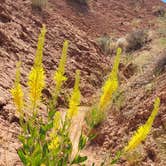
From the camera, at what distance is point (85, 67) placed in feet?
25.1

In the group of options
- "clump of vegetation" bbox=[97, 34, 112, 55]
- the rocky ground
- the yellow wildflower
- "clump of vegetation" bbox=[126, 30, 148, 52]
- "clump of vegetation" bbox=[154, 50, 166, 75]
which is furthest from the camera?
"clump of vegetation" bbox=[126, 30, 148, 52]

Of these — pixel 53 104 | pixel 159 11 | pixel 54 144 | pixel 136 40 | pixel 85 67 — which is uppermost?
pixel 159 11

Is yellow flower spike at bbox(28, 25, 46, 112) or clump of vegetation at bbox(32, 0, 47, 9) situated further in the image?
clump of vegetation at bbox(32, 0, 47, 9)

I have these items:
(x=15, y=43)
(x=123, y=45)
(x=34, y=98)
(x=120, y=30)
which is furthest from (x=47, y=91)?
(x=120, y=30)

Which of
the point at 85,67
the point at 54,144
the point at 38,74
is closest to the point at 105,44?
the point at 85,67

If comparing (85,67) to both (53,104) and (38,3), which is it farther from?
(53,104)

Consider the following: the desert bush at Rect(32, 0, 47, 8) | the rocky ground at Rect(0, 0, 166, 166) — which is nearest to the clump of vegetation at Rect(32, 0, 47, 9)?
the desert bush at Rect(32, 0, 47, 8)

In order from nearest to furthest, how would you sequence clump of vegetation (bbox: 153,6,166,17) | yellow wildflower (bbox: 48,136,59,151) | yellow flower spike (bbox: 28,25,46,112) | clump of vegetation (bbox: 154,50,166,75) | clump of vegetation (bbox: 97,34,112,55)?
1. yellow flower spike (bbox: 28,25,46,112)
2. yellow wildflower (bbox: 48,136,59,151)
3. clump of vegetation (bbox: 154,50,166,75)
4. clump of vegetation (bbox: 97,34,112,55)
5. clump of vegetation (bbox: 153,6,166,17)

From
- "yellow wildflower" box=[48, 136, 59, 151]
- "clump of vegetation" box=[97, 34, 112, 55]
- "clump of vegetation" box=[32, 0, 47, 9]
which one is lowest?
"yellow wildflower" box=[48, 136, 59, 151]

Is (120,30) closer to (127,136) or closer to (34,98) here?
(127,136)

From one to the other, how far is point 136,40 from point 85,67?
3.43 metres

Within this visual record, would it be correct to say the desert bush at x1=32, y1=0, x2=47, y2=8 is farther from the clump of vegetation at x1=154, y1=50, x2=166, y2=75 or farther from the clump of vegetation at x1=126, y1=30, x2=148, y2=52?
the clump of vegetation at x1=154, y1=50, x2=166, y2=75

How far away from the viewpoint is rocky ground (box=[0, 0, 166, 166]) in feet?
13.4

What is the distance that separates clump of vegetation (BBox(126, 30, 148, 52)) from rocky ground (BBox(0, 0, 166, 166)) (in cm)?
→ 38
